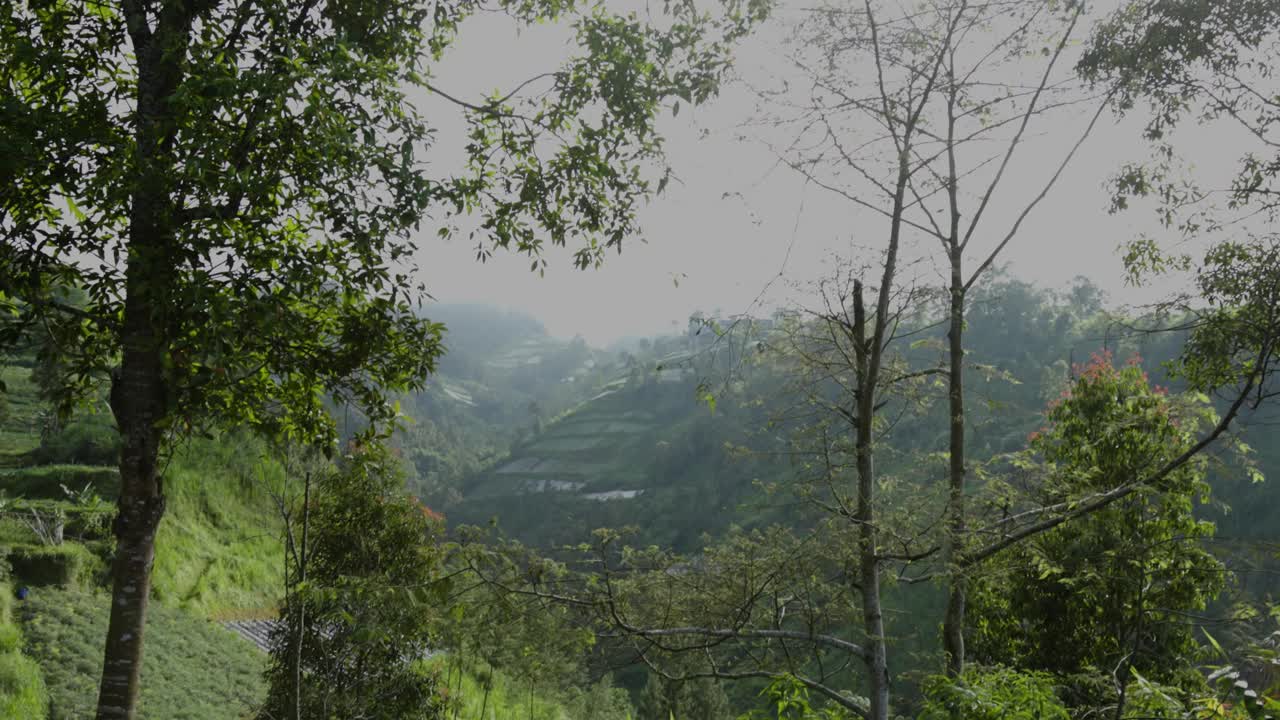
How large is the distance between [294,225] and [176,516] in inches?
511

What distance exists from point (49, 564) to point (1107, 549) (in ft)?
41.2

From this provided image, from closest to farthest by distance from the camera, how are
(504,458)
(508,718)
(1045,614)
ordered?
(1045,614), (508,718), (504,458)

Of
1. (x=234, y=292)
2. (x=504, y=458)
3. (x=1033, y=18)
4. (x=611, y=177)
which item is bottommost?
(x=504, y=458)

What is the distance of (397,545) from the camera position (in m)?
7.48

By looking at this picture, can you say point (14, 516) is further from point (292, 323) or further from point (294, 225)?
point (292, 323)

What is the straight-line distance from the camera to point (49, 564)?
10344 mm

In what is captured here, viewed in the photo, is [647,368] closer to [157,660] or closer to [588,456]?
[157,660]

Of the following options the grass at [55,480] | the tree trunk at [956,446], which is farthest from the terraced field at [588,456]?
the tree trunk at [956,446]

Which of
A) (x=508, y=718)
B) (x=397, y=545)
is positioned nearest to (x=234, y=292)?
(x=397, y=545)

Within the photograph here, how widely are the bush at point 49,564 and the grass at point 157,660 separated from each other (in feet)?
0.94

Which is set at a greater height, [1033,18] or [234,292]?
[1033,18]

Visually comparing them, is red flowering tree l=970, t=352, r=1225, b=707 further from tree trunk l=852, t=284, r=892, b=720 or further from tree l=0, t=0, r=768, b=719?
tree l=0, t=0, r=768, b=719

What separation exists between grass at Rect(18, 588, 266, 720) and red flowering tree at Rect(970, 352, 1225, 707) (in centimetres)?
917

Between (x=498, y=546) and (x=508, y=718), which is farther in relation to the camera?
(x=508, y=718)
